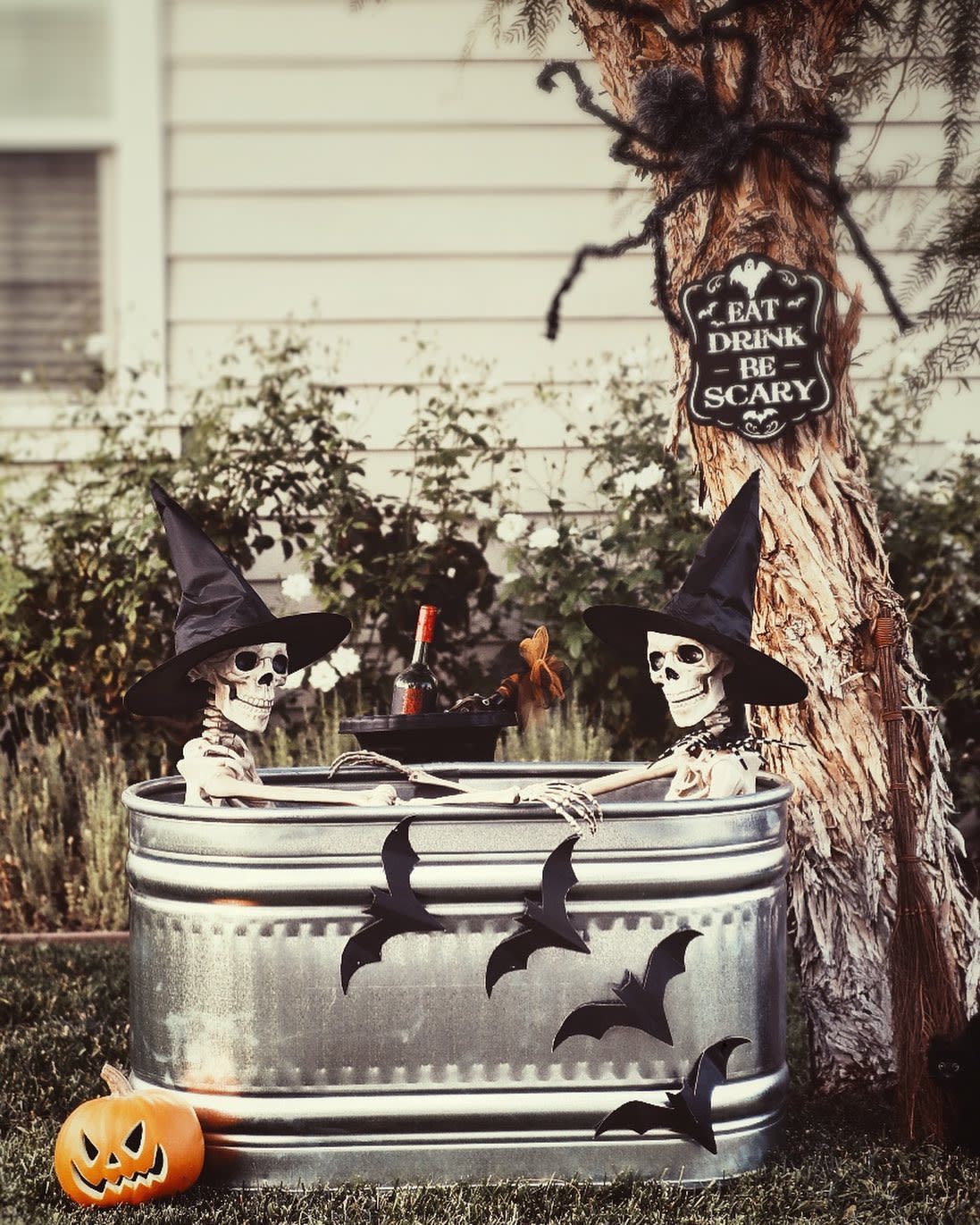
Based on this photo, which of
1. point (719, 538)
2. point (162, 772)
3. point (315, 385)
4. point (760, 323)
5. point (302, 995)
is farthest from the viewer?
point (315, 385)

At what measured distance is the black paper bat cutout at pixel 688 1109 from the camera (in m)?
2.35

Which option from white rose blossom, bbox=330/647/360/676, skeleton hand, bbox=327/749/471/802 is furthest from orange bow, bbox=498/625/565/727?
white rose blossom, bbox=330/647/360/676

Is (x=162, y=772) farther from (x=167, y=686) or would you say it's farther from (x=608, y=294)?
(x=608, y=294)

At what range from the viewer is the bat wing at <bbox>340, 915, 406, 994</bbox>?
2311 mm

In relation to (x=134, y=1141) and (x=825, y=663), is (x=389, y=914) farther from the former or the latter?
(x=825, y=663)

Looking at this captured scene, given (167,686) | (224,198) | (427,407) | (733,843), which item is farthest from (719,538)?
(224,198)

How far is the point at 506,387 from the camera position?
4684mm

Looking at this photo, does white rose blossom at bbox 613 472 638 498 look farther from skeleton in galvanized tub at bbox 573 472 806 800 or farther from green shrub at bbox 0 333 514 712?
skeleton in galvanized tub at bbox 573 472 806 800

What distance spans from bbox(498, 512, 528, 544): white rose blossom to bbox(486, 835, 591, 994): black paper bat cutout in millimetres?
1984

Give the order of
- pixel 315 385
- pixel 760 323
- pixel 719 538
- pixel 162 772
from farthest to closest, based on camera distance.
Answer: pixel 315 385 < pixel 162 772 < pixel 760 323 < pixel 719 538

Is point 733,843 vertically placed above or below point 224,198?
below

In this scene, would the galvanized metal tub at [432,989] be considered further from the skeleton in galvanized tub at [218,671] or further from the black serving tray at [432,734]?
the black serving tray at [432,734]

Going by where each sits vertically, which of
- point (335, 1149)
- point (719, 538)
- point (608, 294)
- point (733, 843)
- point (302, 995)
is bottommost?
point (335, 1149)

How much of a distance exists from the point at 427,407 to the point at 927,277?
2.19 m
